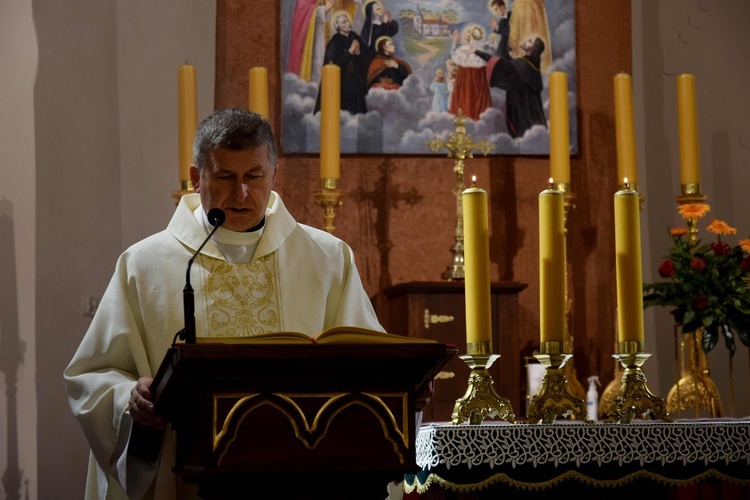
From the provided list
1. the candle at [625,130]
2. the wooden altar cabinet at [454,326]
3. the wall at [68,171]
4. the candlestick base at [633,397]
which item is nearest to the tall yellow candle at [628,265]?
the candlestick base at [633,397]

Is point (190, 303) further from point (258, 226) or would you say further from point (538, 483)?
point (538, 483)

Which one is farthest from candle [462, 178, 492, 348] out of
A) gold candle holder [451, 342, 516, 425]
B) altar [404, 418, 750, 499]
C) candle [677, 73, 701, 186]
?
candle [677, 73, 701, 186]

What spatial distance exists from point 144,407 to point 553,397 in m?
1.30

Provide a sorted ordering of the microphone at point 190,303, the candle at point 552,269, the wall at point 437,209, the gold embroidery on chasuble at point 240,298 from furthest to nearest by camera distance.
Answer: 1. the wall at point 437,209
2. the candle at point 552,269
3. the gold embroidery on chasuble at point 240,298
4. the microphone at point 190,303

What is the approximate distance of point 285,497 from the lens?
2131mm

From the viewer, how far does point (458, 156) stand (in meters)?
A: 5.17

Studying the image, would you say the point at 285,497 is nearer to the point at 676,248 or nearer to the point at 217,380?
the point at 217,380

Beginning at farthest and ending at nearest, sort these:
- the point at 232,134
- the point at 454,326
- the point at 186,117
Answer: the point at 186,117
the point at 454,326
the point at 232,134

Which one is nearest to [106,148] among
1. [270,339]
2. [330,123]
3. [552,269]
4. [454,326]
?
[330,123]

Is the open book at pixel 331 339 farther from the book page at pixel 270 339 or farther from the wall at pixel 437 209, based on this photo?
the wall at pixel 437 209

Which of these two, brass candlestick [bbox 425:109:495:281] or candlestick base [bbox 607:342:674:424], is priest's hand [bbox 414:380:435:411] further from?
brass candlestick [bbox 425:109:495:281]

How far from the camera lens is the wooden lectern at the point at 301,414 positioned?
2057mm

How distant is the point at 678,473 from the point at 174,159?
3.07m

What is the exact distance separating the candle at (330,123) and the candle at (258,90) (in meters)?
0.26
